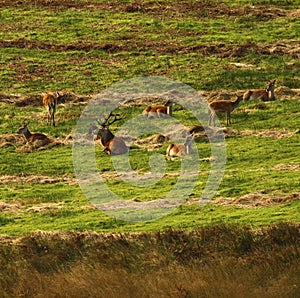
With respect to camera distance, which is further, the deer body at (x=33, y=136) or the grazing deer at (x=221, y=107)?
the grazing deer at (x=221, y=107)

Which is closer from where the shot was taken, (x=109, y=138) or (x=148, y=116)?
(x=109, y=138)

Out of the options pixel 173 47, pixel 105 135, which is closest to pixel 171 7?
pixel 173 47

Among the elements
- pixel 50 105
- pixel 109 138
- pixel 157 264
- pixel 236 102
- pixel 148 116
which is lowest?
pixel 148 116

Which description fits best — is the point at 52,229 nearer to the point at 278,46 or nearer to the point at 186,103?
the point at 186,103

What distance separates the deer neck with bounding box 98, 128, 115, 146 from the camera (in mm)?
32969

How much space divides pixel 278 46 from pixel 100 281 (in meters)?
31.9

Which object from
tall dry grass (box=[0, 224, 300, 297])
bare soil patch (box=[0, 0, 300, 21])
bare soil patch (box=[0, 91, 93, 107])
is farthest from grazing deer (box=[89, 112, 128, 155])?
bare soil patch (box=[0, 0, 300, 21])

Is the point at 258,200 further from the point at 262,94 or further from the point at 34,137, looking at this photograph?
the point at 262,94

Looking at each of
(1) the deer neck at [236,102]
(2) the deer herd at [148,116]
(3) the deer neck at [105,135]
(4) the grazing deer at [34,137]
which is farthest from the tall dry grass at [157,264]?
(1) the deer neck at [236,102]

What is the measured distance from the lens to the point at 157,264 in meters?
17.4

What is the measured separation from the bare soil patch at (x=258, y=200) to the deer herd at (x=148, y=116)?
595cm

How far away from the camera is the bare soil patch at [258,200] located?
2320 cm

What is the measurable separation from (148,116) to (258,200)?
41.1ft

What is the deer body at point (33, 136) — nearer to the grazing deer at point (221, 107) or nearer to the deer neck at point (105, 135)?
the deer neck at point (105, 135)
